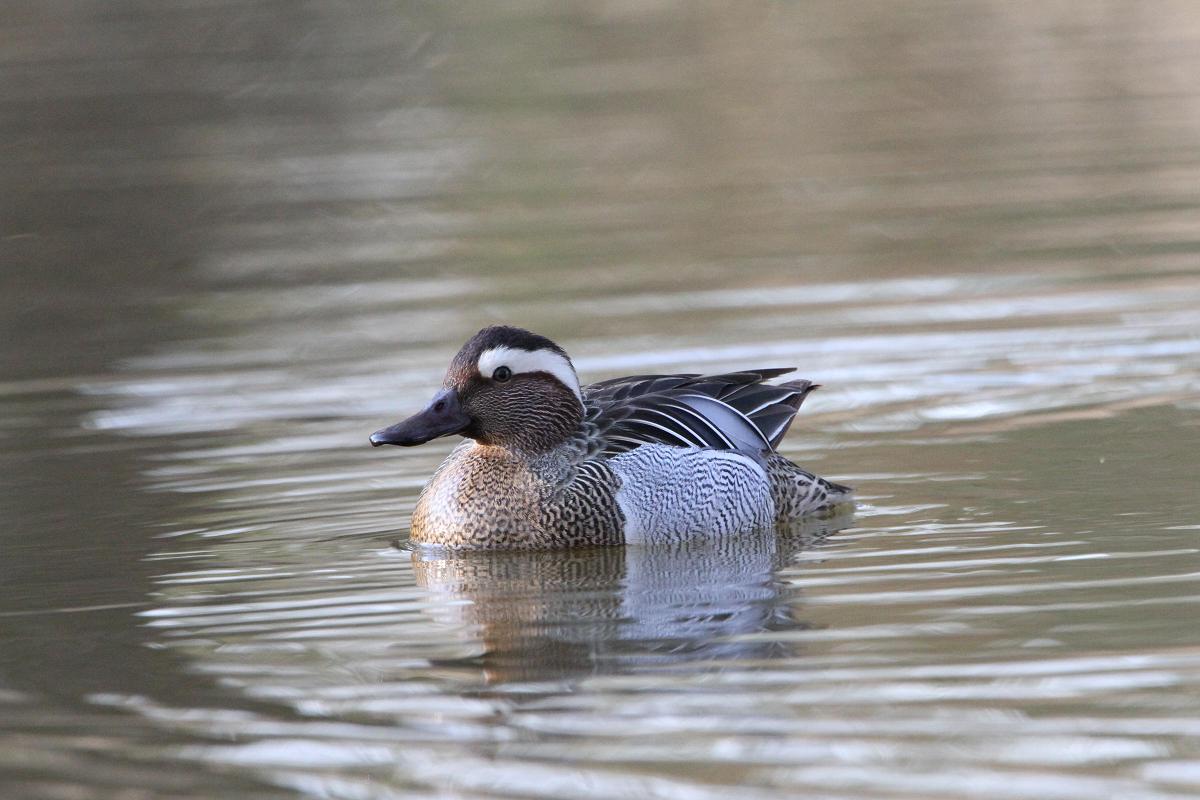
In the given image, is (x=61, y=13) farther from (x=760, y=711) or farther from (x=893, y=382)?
(x=760, y=711)

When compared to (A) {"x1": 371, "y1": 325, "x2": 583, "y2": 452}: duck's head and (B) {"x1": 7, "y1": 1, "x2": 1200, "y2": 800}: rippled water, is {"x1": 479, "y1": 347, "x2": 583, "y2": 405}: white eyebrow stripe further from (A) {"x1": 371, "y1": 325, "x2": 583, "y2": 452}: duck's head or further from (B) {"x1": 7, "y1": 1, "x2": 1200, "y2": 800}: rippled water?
(B) {"x1": 7, "y1": 1, "x2": 1200, "y2": 800}: rippled water

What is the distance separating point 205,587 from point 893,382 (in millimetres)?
5429

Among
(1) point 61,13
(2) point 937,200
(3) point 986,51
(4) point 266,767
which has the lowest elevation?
(4) point 266,767

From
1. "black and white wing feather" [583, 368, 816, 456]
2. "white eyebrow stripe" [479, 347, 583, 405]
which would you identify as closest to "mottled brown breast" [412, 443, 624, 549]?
"black and white wing feather" [583, 368, 816, 456]

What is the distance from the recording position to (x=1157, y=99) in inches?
928

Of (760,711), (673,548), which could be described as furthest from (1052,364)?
(760,711)

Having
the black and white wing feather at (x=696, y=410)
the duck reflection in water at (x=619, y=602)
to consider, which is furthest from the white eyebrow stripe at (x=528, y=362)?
the duck reflection in water at (x=619, y=602)

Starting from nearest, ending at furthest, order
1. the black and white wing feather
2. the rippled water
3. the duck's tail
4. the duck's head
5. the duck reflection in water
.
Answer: the rippled water < the duck reflection in water < the duck's head < the black and white wing feather < the duck's tail

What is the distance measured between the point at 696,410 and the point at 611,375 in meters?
3.33

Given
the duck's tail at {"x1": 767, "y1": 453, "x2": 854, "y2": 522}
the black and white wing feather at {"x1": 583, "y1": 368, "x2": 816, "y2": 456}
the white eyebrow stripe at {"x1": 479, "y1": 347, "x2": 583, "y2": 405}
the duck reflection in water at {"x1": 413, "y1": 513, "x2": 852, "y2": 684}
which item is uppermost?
the white eyebrow stripe at {"x1": 479, "y1": 347, "x2": 583, "y2": 405}

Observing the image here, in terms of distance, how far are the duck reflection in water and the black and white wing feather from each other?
1.88ft

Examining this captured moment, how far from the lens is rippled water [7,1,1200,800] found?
736 cm

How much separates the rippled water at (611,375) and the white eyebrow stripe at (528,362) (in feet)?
3.14

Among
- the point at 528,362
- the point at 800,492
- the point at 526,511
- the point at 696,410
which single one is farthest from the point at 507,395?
the point at 800,492
